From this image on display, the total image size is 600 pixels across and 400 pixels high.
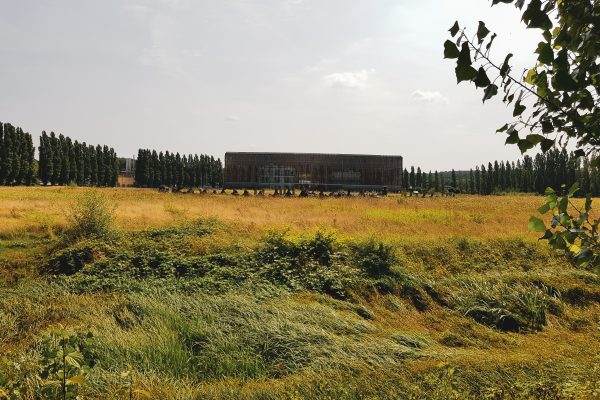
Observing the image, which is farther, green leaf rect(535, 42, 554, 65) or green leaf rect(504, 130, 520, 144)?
green leaf rect(504, 130, 520, 144)

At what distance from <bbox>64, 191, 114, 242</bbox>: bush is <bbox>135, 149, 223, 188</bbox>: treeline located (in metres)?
54.7

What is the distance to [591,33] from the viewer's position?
1636 mm

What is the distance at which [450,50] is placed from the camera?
1541 millimetres

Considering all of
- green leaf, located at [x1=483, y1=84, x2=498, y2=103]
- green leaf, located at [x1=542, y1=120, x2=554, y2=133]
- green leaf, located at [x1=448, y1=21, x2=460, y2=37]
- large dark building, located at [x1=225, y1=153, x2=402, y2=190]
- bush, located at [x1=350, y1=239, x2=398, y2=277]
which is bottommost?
bush, located at [x1=350, y1=239, x2=398, y2=277]

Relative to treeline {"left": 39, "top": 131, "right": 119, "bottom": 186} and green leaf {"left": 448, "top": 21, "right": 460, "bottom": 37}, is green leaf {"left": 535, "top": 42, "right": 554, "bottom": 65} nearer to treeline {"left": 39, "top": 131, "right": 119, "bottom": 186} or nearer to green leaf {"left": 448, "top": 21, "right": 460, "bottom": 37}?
green leaf {"left": 448, "top": 21, "right": 460, "bottom": 37}

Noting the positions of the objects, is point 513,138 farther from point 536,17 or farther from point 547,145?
point 536,17

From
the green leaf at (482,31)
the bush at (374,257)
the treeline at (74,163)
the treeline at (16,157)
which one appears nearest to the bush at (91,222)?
the bush at (374,257)

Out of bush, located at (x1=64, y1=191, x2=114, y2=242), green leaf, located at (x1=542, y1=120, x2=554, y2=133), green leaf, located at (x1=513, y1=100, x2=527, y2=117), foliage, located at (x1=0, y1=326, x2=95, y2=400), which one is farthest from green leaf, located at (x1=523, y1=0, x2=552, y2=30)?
bush, located at (x1=64, y1=191, x2=114, y2=242)

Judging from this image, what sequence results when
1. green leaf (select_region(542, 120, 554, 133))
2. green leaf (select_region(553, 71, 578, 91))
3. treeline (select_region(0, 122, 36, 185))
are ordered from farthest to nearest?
treeline (select_region(0, 122, 36, 185)) < green leaf (select_region(542, 120, 554, 133)) < green leaf (select_region(553, 71, 578, 91))

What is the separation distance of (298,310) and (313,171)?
61170mm

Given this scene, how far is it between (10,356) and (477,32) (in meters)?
5.86

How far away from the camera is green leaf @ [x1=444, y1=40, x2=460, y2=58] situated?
1.53 m

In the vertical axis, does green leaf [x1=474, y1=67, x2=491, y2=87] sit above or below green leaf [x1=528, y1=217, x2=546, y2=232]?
above

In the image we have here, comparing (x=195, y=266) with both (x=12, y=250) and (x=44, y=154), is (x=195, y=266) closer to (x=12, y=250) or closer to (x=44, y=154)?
(x=12, y=250)
